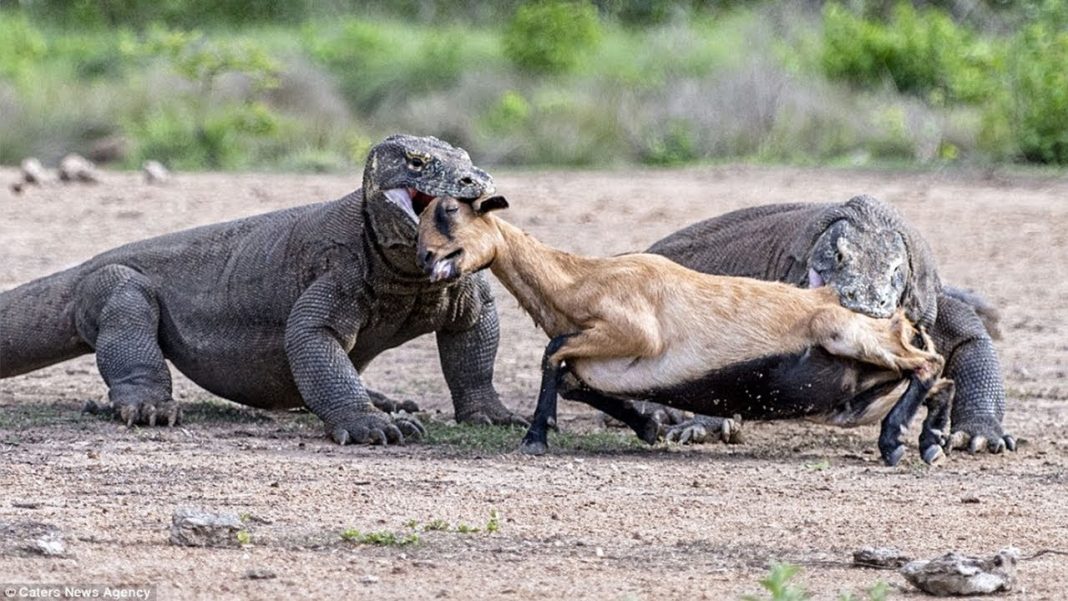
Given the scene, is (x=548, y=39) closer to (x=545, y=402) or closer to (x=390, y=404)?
(x=390, y=404)

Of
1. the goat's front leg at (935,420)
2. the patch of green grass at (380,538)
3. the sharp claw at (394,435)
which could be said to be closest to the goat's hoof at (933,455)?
the goat's front leg at (935,420)

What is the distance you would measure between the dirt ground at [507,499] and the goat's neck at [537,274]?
0.58 m

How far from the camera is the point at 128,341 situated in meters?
9.35

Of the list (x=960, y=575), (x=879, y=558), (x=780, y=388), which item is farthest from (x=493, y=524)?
(x=780, y=388)

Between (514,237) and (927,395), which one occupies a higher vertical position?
(514,237)

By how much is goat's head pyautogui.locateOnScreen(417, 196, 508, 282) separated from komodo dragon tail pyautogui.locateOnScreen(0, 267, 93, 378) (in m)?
2.83

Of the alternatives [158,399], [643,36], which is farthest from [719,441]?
[643,36]

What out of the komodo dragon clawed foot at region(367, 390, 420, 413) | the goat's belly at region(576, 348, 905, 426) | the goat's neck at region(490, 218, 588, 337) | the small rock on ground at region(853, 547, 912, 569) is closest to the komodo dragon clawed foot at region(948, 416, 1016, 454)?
the goat's belly at region(576, 348, 905, 426)

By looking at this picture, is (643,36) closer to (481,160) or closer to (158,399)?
(481,160)

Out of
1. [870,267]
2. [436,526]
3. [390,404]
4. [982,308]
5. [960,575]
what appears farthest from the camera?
[982,308]

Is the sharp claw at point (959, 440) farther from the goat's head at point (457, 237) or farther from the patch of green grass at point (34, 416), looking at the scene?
the patch of green grass at point (34, 416)

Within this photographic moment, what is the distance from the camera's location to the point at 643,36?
3278 centimetres

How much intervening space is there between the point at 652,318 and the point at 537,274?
466 mm

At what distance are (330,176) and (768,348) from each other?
46.1 ft
